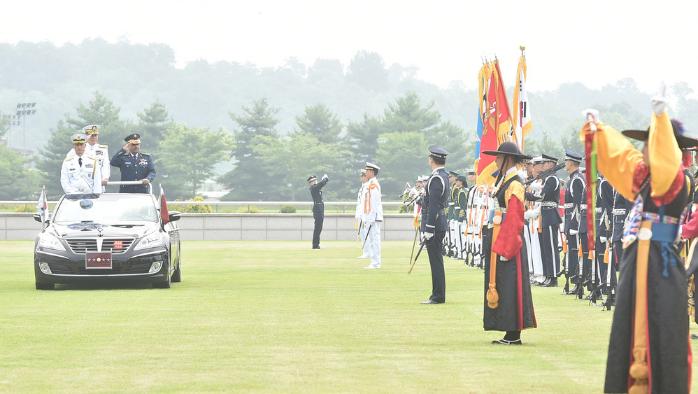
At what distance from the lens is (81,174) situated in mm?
22641

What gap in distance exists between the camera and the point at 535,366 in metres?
11.6

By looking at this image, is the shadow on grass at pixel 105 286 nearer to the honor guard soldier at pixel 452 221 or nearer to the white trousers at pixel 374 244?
the white trousers at pixel 374 244

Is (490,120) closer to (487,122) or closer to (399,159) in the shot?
(487,122)

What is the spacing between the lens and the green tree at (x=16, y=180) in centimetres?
12019

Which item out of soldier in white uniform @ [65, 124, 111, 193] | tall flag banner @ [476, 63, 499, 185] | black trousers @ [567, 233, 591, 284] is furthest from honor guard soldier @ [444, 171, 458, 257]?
black trousers @ [567, 233, 591, 284]

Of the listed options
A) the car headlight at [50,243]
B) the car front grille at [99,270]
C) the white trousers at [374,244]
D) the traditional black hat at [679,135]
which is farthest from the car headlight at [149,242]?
the traditional black hat at [679,135]

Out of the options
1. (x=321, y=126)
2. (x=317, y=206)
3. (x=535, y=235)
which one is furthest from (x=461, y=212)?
(x=321, y=126)

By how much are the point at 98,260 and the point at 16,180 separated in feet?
343

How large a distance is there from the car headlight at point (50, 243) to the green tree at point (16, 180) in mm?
100497

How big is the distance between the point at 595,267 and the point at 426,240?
2160 mm

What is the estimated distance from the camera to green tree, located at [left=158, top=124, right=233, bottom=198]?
11931 centimetres

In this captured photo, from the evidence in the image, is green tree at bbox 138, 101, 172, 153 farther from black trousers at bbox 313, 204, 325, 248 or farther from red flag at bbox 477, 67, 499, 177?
red flag at bbox 477, 67, 499, 177

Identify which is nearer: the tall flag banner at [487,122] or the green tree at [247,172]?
the tall flag banner at [487,122]

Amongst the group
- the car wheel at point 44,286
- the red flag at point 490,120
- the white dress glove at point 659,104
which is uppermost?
the red flag at point 490,120
